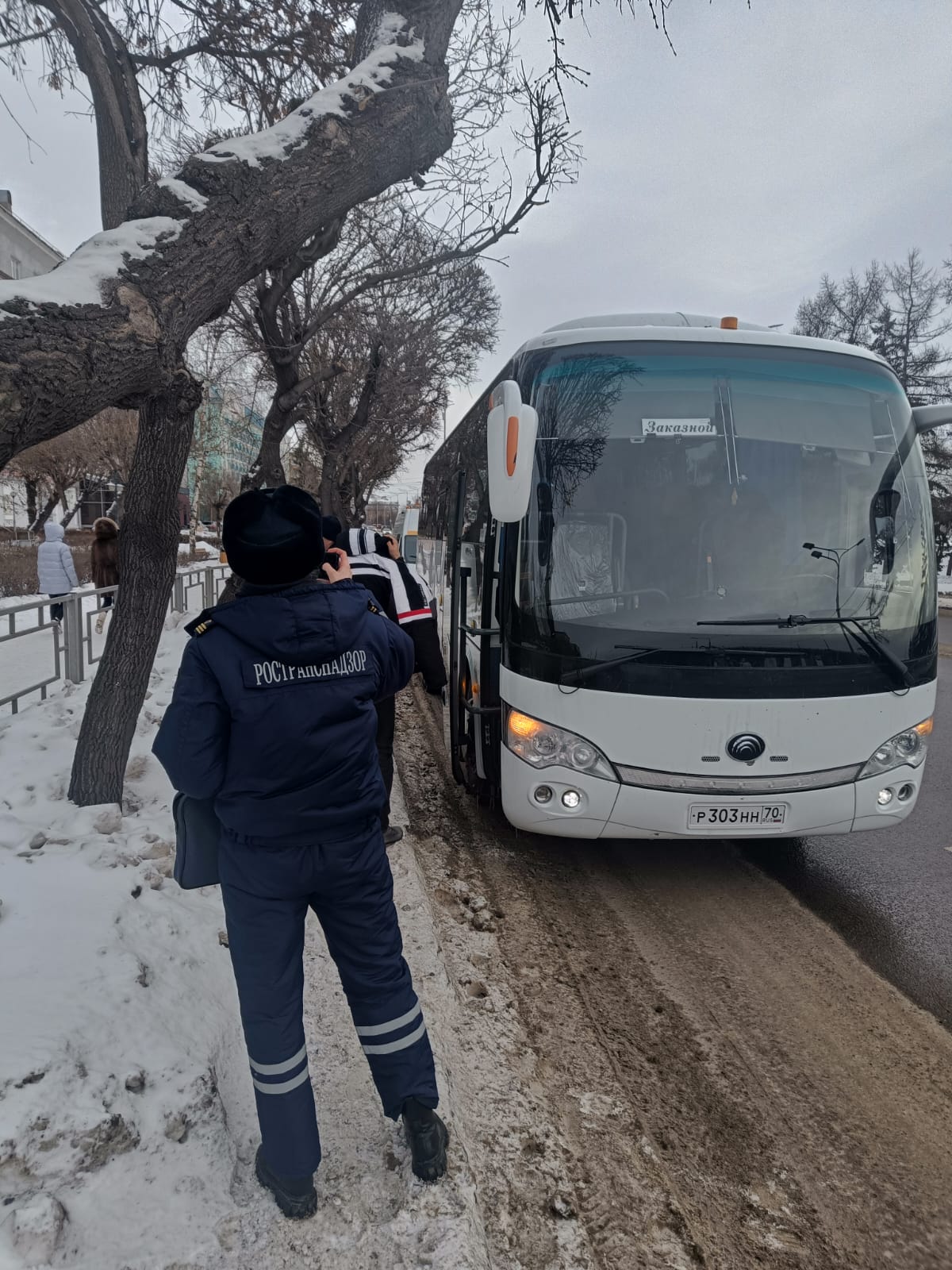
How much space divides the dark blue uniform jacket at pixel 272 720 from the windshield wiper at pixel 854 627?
239cm

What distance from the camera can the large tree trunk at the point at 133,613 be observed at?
15.2 ft

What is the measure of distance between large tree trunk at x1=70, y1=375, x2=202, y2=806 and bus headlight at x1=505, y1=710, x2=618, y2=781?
219cm

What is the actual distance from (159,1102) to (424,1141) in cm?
83

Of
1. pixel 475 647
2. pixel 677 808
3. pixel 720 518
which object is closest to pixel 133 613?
pixel 475 647

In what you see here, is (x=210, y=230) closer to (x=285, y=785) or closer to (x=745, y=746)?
(x=285, y=785)

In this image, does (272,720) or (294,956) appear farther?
(294,956)

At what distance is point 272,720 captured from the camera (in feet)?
7.20

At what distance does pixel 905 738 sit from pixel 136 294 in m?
4.27

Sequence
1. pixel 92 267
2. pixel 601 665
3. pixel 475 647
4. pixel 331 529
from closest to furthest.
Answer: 1. pixel 92 267
2. pixel 331 529
3. pixel 601 665
4. pixel 475 647

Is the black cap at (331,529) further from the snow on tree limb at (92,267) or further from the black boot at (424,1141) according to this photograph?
the black boot at (424,1141)

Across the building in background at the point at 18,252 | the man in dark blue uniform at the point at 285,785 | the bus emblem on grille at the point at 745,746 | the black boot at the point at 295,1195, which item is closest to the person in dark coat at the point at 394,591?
the bus emblem on grille at the point at 745,746

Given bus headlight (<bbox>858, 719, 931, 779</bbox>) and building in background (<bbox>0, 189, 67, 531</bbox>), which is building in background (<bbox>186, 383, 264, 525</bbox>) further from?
bus headlight (<bbox>858, 719, 931, 779</bbox>)

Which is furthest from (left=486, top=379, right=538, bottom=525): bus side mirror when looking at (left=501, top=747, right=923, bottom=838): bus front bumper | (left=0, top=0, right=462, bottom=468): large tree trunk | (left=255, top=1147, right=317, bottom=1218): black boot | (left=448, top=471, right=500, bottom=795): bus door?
(left=255, top=1147, right=317, bottom=1218): black boot

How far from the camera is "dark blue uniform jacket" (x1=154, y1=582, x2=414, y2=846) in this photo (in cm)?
218
